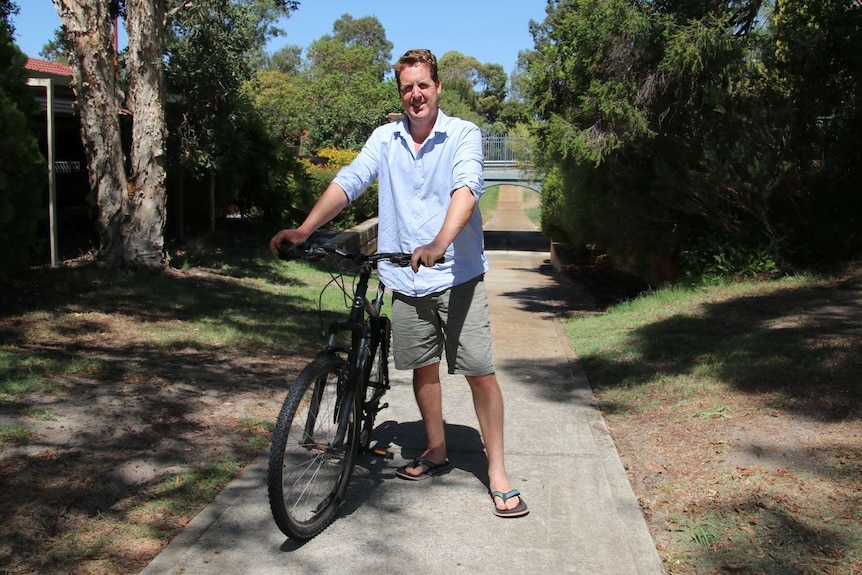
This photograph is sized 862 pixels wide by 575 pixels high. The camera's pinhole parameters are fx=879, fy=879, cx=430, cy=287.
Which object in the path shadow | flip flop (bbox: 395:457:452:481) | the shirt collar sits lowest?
the path shadow

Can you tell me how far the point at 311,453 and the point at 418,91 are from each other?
165 centimetres

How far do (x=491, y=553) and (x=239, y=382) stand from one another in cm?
307

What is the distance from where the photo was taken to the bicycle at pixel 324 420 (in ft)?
11.3

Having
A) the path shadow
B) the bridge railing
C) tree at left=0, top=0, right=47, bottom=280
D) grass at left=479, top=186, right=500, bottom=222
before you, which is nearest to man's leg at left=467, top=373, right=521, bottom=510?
tree at left=0, top=0, right=47, bottom=280

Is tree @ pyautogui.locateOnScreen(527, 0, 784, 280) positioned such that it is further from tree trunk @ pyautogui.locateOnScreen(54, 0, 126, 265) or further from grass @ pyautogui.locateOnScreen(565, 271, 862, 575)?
tree trunk @ pyautogui.locateOnScreen(54, 0, 126, 265)

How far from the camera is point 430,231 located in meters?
3.98

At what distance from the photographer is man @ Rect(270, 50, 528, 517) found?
3932 millimetres

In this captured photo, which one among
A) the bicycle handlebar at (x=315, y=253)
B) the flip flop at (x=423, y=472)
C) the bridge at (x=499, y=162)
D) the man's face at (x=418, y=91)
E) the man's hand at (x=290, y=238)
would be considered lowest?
the flip flop at (x=423, y=472)

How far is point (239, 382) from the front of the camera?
618 cm

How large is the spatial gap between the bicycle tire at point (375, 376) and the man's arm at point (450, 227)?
73 cm

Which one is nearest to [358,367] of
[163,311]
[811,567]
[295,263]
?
[811,567]

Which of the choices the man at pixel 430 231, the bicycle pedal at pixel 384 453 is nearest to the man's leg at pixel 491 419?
the man at pixel 430 231

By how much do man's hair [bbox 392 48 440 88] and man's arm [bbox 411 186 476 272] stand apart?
59 centimetres

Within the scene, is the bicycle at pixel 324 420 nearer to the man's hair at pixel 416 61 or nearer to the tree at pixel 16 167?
the man's hair at pixel 416 61
